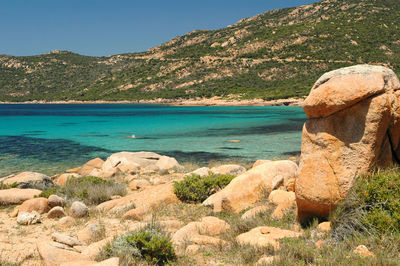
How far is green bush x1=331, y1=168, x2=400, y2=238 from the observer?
4.55 m

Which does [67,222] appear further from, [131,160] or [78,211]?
[131,160]

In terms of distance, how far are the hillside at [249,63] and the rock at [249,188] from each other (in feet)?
204

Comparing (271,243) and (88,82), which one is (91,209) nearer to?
(271,243)

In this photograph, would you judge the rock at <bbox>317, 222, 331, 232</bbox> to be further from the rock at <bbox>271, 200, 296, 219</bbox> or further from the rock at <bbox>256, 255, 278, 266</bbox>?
the rock at <bbox>256, 255, 278, 266</bbox>

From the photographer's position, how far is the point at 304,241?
4.93 metres

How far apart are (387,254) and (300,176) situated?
1.95 meters

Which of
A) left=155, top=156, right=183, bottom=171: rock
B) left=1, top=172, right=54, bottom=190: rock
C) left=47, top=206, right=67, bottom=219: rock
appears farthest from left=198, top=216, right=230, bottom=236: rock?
left=155, top=156, right=183, bottom=171: rock

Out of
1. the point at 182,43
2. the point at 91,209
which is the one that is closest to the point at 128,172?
the point at 91,209

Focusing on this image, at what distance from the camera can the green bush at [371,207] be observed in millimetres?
4555

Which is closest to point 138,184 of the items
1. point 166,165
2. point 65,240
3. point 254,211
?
point 166,165

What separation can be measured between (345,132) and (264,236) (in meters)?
2.18

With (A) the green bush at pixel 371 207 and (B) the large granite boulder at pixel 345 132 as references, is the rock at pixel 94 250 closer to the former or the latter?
(B) the large granite boulder at pixel 345 132

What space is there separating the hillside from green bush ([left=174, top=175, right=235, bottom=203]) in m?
61.6

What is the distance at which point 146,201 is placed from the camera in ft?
28.9
